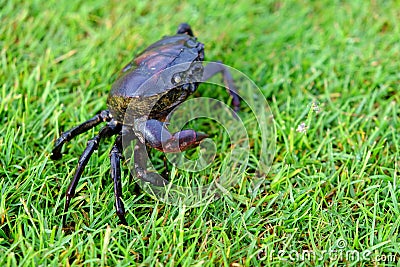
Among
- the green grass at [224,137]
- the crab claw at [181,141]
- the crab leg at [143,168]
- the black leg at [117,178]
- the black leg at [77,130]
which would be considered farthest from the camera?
the black leg at [77,130]

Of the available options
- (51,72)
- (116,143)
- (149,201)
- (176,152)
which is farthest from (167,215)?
(51,72)

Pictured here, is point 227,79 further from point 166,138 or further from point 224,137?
point 166,138

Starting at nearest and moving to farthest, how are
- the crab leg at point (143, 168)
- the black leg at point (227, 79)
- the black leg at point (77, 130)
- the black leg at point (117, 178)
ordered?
the black leg at point (117, 178) → the crab leg at point (143, 168) → the black leg at point (77, 130) → the black leg at point (227, 79)

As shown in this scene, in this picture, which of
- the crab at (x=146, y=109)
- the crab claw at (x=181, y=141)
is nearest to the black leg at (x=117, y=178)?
the crab at (x=146, y=109)

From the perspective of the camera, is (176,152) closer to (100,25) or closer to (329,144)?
(329,144)

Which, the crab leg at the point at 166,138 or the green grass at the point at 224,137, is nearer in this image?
the green grass at the point at 224,137

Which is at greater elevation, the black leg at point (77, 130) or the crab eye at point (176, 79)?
the crab eye at point (176, 79)

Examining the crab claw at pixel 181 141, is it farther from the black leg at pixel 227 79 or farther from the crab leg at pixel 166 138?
the black leg at pixel 227 79
